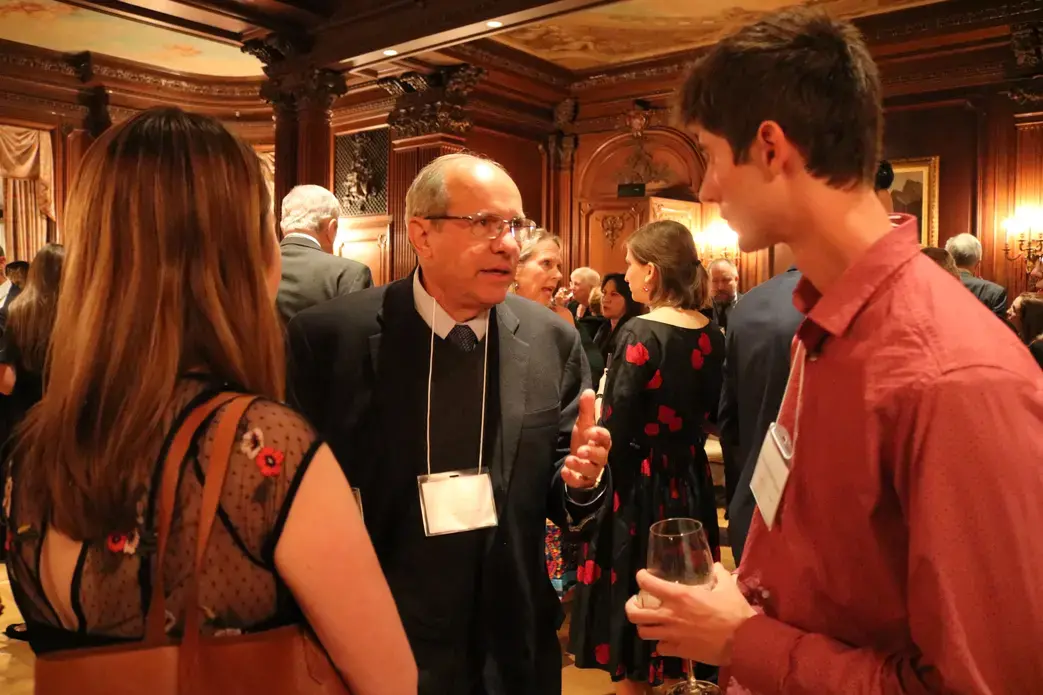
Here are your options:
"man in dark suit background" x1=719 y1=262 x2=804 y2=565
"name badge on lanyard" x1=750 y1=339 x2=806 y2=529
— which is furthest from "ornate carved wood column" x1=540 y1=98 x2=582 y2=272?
"name badge on lanyard" x1=750 y1=339 x2=806 y2=529

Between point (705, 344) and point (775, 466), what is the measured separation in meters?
2.13

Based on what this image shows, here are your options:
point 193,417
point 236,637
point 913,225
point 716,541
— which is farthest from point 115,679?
point 716,541

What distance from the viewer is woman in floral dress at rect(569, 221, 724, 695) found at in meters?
3.10

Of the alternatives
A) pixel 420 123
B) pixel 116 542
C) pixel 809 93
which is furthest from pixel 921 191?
pixel 116 542

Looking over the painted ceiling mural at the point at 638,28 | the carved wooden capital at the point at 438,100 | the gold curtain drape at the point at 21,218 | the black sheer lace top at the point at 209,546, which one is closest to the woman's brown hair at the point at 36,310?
the black sheer lace top at the point at 209,546

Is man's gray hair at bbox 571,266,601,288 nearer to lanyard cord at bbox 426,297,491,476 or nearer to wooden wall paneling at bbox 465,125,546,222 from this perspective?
wooden wall paneling at bbox 465,125,546,222

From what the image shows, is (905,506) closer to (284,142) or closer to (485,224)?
(485,224)

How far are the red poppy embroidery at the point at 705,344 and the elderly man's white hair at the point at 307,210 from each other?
1765 mm

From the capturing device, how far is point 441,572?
5.52 feet

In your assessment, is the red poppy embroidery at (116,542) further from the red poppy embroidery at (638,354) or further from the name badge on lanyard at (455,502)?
the red poppy embroidery at (638,354)

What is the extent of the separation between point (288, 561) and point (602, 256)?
9.25 meters

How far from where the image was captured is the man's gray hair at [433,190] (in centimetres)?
189

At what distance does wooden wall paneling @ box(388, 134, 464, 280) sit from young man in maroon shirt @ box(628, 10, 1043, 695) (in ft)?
25.8

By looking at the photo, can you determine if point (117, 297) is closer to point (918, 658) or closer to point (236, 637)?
point (236, 637)
